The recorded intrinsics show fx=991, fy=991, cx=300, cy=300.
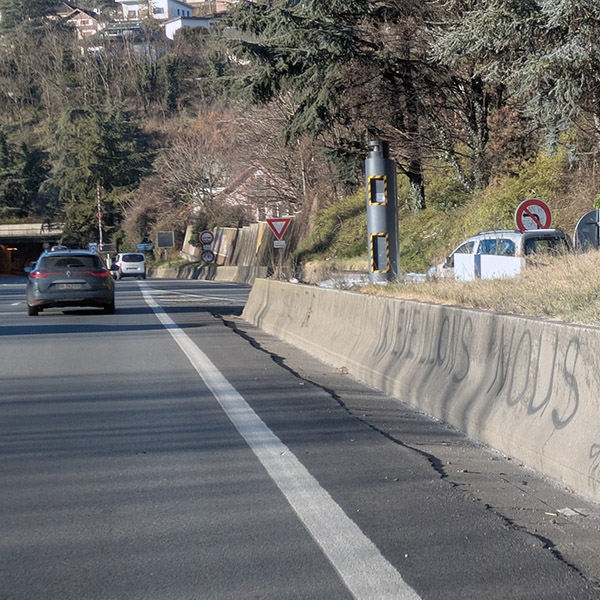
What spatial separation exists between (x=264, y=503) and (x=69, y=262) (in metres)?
16.9

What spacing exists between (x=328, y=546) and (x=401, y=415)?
374 cm

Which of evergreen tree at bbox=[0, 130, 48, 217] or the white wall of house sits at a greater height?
the white wall of house

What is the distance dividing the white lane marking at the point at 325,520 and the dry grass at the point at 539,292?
2.57 m

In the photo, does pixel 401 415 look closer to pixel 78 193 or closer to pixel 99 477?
pixel 99 477

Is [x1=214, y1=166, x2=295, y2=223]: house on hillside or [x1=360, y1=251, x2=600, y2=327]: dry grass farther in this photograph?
[x1=214, y1=166, x2=295, y2=223]: house on hillside

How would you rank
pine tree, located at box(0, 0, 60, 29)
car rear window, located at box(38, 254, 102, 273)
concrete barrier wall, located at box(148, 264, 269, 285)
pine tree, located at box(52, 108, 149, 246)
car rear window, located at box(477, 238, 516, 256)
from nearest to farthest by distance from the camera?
car rear window, located at box(477, 238, 516, 256), car rear window, located at box(38, 254, 102, 273), concrete barrier wall, located at box(148, 264, 269, 285), pine tree, located at box(52, 108, 149, 246), pine tree, located at box(0, 0, 60, 29)

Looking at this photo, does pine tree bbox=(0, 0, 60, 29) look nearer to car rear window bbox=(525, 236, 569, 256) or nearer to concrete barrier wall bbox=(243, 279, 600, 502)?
car rear window bbox=(525, 236, 569, 256)

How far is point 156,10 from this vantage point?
169m

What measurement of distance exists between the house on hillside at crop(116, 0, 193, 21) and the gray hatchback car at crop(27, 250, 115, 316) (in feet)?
492

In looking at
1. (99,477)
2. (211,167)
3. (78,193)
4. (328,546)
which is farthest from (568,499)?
(78,193)

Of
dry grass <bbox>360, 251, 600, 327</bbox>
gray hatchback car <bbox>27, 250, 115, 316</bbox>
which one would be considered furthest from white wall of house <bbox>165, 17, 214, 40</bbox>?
dry grass <bbox>360, 251, 600, 327</bbox>

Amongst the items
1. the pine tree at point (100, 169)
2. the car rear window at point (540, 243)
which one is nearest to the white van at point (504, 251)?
the car rear window at point (540, 243)

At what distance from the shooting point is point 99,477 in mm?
6504

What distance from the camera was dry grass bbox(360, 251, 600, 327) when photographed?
8805 millimetres
